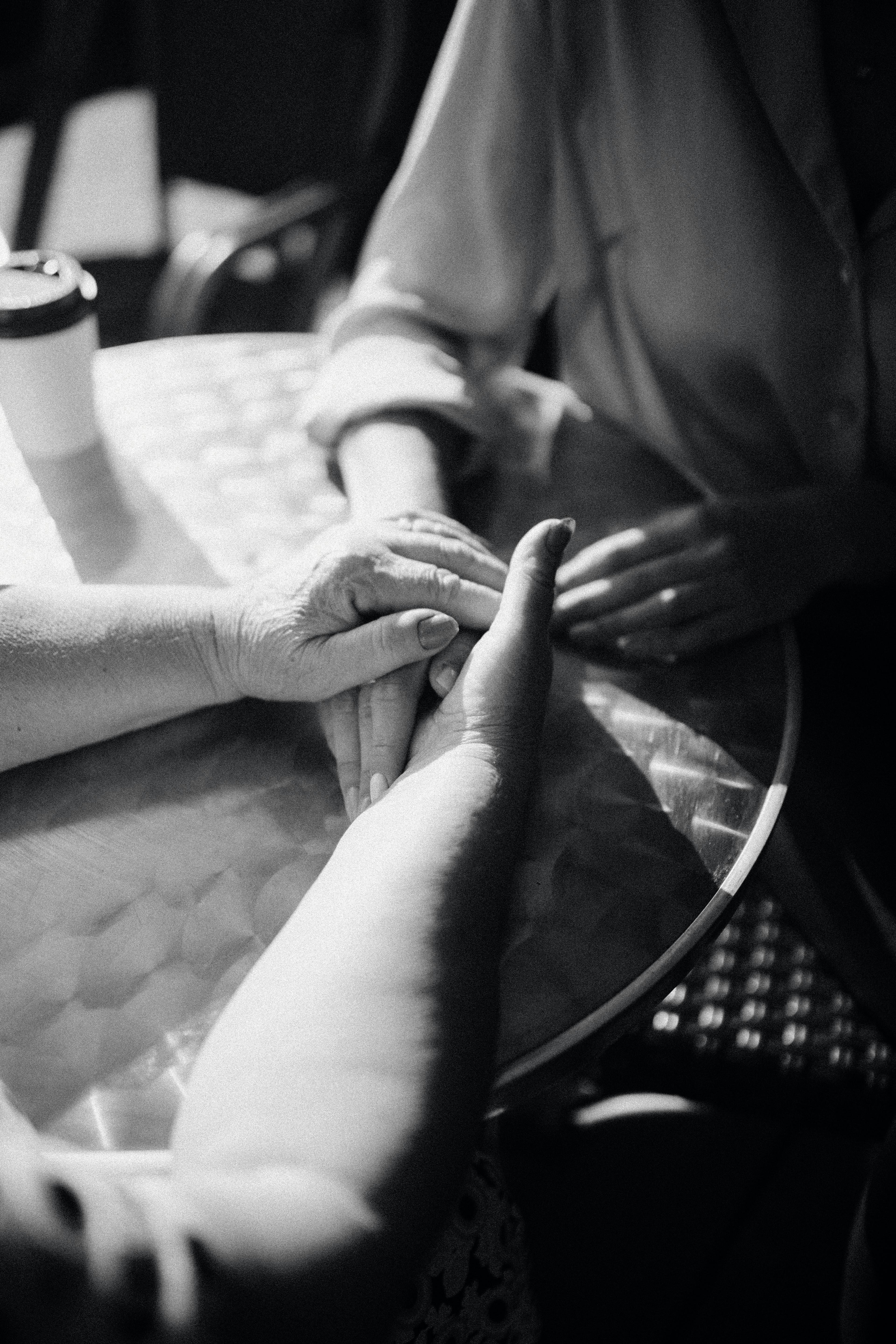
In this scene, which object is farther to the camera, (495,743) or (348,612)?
(348,612)

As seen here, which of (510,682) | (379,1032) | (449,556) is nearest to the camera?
(379,1032)

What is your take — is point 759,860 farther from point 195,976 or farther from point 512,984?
point 195,976

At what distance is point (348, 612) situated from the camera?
941 mm

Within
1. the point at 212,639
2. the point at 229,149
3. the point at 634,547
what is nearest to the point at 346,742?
the point at 212,639

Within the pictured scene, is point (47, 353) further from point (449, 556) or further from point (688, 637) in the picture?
point (688, 637)

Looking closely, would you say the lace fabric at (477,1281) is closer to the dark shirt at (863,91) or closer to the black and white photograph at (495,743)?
the black and white photograph at (495,743)

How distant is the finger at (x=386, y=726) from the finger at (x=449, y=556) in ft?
0.39

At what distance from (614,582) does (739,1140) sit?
80cm

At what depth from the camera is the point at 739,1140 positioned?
1.38 meters

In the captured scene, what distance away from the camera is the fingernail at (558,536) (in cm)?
95

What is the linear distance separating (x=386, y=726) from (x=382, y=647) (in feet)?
0.23

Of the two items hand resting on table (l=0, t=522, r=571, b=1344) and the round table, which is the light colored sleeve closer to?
the round table

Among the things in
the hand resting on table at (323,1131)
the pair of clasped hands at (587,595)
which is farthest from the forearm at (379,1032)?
the pair of clasped hands at (587,595)

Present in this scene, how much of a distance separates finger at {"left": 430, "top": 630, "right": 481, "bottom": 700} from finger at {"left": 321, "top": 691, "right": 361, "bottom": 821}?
0.23ft
